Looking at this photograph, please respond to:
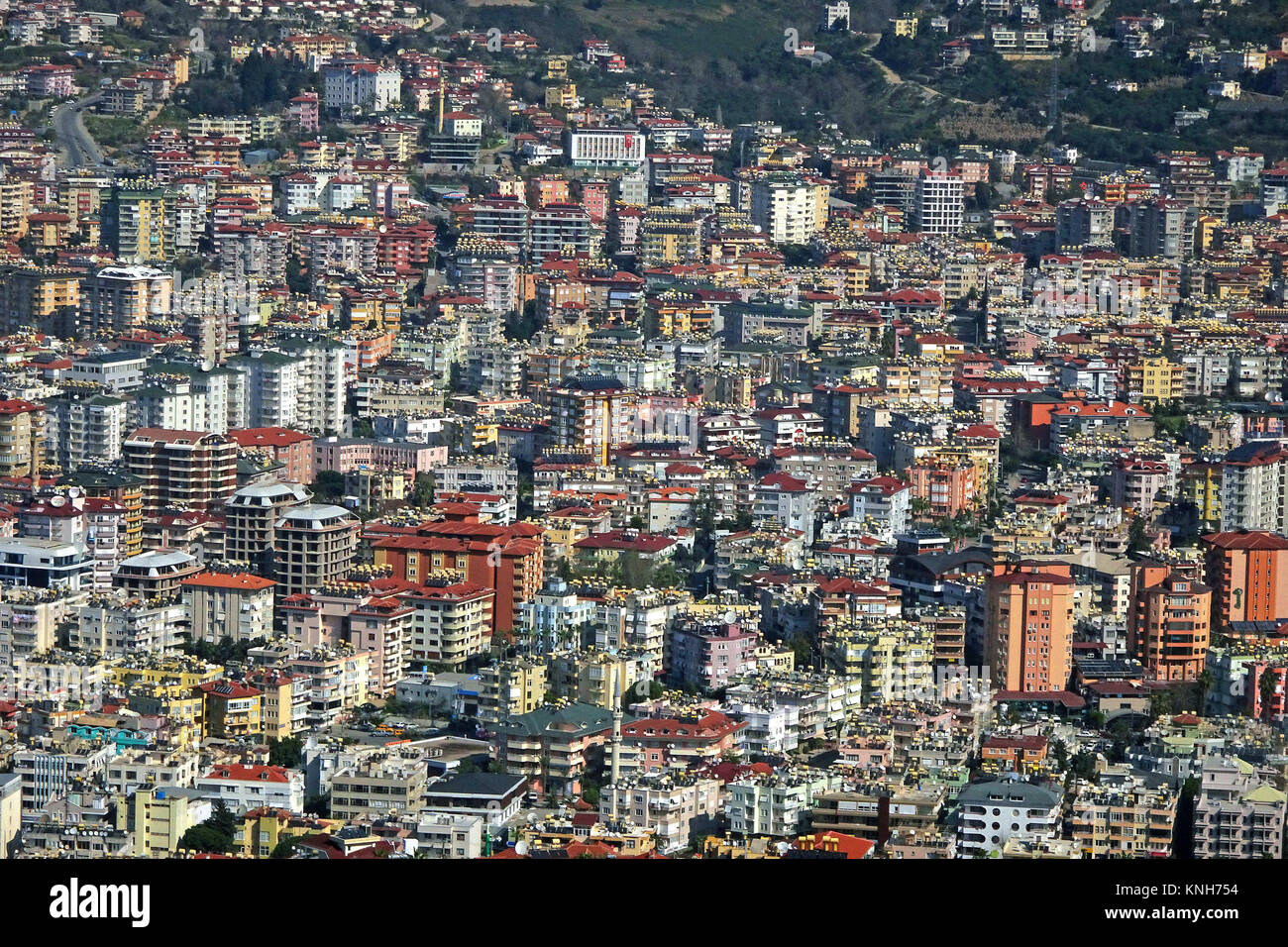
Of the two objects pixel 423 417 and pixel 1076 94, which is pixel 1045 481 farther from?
pixel 1076 94

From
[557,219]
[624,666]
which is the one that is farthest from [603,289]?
[624,666]

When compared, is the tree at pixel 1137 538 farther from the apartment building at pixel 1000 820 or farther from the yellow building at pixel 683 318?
the yellow building at pixel 683 318

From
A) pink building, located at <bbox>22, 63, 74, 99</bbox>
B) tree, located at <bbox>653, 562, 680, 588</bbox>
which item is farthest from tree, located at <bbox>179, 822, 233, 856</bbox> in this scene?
pink building, located at <bbox>22, 63, 74, 99</bbox>

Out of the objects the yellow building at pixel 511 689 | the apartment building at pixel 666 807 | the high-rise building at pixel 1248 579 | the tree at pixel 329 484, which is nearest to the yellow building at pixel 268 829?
the apartment building at pixel 666 807

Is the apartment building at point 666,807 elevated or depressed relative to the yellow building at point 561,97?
depressed

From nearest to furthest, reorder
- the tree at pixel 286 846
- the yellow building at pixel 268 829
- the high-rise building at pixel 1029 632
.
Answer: the tree at pixel 286 846 < the yellow building at pixel 268 829 < the high-rise building at pixel 1029 632

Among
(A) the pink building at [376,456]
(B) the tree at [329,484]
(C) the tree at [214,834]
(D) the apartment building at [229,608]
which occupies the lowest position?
(C) the tree at [214,834]

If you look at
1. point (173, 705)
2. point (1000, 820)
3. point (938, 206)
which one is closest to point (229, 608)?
point (173, 705)
